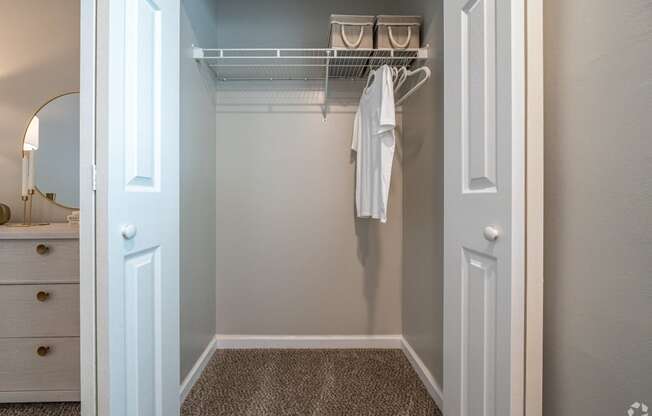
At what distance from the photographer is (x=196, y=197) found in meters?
1.84

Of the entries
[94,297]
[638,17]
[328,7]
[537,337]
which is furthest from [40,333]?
[328,7]

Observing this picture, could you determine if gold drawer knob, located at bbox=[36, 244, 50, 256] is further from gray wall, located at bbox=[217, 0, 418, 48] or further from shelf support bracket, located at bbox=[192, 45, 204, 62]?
gray wall, located at bbox=[217, 0, 418, 48]

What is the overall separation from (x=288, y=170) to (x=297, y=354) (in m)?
1.20

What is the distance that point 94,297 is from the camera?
0.84m

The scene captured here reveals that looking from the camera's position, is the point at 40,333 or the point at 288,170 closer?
the point at 40,333

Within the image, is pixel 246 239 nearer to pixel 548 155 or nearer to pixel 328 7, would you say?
pixel 328 7

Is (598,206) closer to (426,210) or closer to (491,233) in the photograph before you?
(491,233)

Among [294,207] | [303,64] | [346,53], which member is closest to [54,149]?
[294,207]

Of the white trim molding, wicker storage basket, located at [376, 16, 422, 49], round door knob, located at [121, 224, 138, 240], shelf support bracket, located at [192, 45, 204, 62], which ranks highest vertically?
wicker storage basket, located at [376, 16, 422, 49]

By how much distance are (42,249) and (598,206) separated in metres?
2.03

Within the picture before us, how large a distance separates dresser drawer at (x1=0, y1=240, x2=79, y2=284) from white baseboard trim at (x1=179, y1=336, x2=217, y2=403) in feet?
2.35

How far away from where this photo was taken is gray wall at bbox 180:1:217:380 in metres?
1.67

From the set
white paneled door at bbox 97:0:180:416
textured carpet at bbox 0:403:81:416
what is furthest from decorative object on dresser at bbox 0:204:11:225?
white paneled door at bbox 97:0:180:416

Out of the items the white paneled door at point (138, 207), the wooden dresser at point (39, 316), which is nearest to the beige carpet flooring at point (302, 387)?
the wooden dresser at point (39, 316)
